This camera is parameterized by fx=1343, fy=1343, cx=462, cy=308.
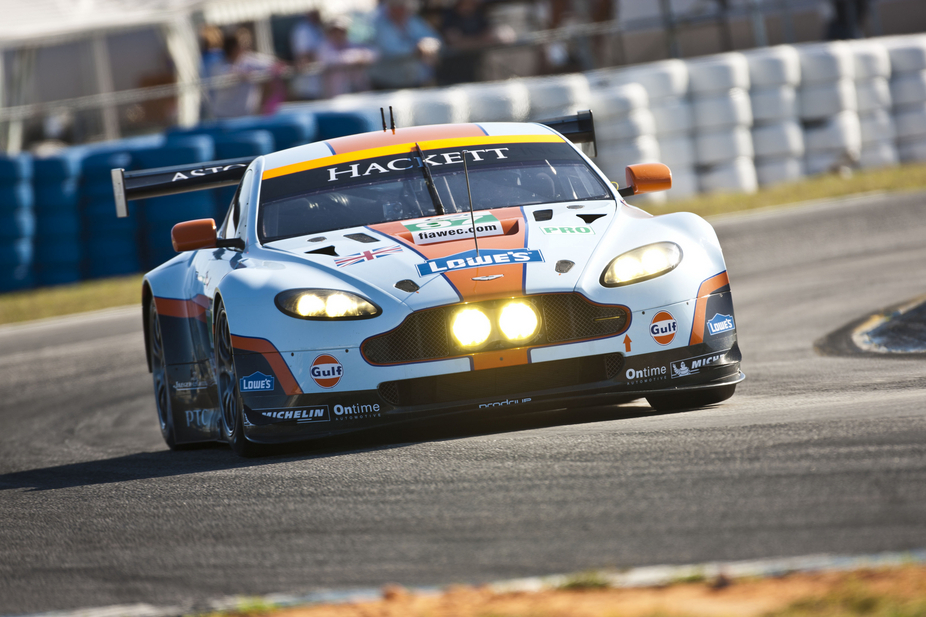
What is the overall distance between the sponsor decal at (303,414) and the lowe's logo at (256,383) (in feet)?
0.32

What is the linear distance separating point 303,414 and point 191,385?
68.9 inches

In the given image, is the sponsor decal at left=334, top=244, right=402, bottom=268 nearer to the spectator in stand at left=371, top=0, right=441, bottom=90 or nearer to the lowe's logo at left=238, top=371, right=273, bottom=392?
the lowe's logo at left=238, top=371, right=273, bottom=392

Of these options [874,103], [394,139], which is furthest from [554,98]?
[394,139]

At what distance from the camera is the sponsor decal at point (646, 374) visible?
5.41 metres

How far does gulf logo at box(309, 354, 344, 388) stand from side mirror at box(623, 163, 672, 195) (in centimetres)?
205

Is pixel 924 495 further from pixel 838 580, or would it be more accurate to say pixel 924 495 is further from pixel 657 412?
pixel 657 412

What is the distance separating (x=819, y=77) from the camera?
15.2 metres

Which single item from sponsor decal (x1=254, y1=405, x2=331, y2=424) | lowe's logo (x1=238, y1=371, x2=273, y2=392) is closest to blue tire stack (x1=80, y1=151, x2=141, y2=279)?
lowe's logo (x1=238, y1=371, x2=273, y2=392)

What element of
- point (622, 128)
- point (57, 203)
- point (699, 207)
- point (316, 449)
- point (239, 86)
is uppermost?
point (239, 86)

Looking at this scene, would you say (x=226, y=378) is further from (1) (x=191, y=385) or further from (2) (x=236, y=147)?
(2) (x=236, y=147)

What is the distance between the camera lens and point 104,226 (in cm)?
1458

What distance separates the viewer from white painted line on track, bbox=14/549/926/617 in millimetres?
2955

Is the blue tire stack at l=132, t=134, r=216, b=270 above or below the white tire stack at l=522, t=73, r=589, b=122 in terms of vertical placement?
below

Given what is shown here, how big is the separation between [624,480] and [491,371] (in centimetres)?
133
